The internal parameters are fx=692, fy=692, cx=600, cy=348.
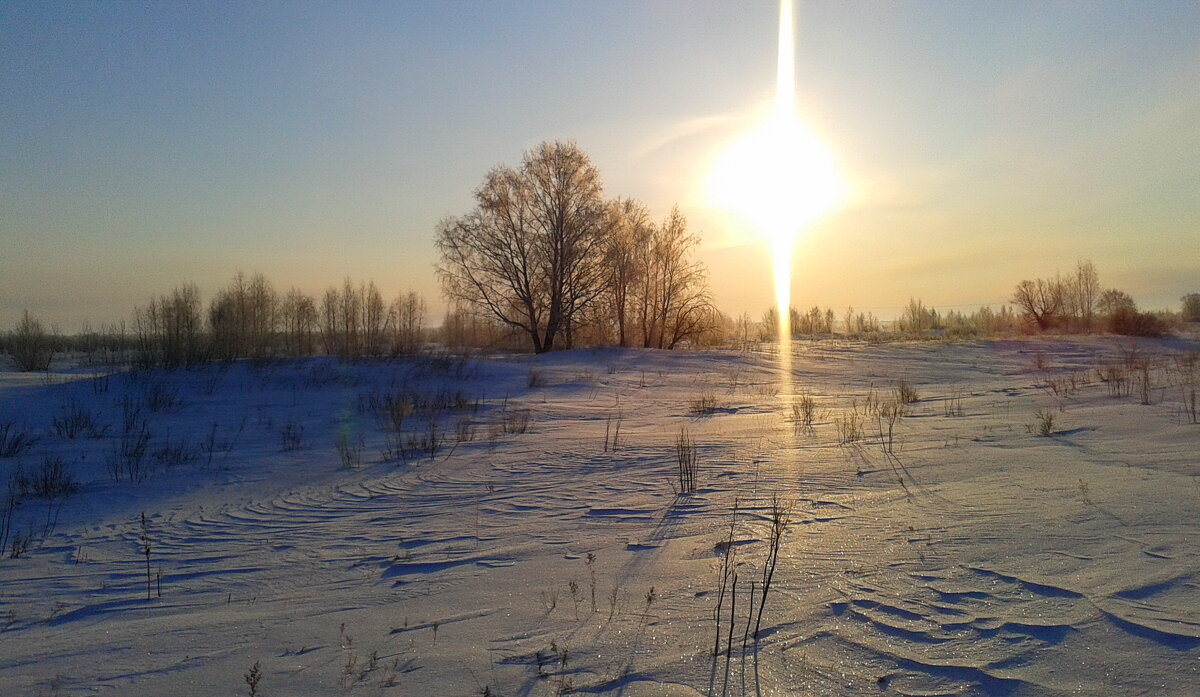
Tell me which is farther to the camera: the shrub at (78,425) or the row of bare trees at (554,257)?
the row of bare trees at (554,257)

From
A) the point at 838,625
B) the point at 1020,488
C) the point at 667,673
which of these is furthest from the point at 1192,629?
the point at 1020,488

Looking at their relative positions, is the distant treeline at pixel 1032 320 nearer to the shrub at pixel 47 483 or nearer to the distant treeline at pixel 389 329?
the distant treeline at pixel 389 329

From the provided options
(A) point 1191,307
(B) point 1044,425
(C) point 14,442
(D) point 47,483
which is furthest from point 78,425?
(A) point 1191,307

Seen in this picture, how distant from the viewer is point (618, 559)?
4883 mm

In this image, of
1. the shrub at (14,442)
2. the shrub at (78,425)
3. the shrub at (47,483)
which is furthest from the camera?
the shrub at (78,425)

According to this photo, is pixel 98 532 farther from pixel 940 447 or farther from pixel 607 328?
pixel 607 328

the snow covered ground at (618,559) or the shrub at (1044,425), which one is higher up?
the shrub at (1044,425)

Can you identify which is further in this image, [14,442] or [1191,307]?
[1191,307]

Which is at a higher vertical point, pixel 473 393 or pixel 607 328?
pixel 607 328

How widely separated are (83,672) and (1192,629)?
17.4 ft

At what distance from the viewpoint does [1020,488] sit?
19.2 feet

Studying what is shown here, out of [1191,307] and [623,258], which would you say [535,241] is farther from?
[1191,307]

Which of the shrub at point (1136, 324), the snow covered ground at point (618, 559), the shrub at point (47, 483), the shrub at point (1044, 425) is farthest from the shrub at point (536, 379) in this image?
the shrub at point (1136, 324)

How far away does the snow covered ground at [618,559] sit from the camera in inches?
127
